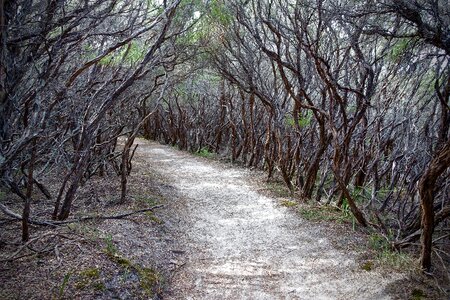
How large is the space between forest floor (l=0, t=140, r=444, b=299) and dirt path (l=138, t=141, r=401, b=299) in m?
0.01

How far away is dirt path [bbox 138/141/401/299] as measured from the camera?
423 cm

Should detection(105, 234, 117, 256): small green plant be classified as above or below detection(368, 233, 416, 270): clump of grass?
below

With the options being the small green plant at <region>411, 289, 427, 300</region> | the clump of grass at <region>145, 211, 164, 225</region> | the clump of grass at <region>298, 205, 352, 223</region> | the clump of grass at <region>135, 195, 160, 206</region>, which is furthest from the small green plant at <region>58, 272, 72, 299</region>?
the clump of grass at <region>298, 205, 352, 223</region>

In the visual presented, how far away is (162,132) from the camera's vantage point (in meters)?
21.5

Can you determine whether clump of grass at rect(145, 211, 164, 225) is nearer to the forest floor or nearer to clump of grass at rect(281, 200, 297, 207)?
the forest floor

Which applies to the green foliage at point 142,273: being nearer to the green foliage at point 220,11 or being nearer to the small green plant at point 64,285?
the small green plant at point 64,285

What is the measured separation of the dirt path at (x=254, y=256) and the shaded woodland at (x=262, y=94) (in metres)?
0.82

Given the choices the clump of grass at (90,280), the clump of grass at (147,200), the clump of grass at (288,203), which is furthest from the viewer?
the clump of grass at (288,203)

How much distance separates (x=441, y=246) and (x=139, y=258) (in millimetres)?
4211

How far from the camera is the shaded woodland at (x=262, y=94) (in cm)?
407

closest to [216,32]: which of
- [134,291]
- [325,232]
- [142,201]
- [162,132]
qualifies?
[142,201]

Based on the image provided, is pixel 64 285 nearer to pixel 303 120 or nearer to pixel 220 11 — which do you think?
pixel 303 120

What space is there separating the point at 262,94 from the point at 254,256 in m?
A: 5.47

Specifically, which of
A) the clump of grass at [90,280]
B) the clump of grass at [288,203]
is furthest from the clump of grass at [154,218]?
the clump of grass at [288,203]
